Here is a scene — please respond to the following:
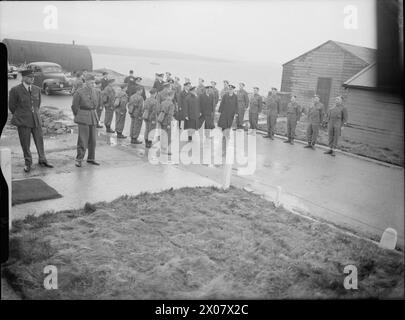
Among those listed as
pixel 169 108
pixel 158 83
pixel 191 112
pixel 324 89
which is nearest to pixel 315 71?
pixel 324 89

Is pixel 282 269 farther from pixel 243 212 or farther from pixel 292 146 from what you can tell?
pixel 292 146

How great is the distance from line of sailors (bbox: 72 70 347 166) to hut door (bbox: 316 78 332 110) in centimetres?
85

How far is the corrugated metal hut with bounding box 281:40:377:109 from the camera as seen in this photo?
1100cm

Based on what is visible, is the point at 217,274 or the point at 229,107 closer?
the point at 217,274

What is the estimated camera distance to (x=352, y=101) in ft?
32.9

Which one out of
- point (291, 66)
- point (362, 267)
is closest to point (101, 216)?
point (362, 267)

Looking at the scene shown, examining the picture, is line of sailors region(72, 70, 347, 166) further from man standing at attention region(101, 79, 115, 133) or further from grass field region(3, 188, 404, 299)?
grass field region(3, 188, 404, 299)

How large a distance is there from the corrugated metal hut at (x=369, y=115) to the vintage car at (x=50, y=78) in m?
8.38

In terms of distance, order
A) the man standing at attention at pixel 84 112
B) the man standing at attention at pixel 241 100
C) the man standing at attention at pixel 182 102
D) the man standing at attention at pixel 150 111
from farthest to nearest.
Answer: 1. the man standing at attention at pixel 241 100
2. the man standing at attention at pixel 182 102
3. the man standing at attention at pixel 150 111
4. the man standing at attention at pixel 84 112

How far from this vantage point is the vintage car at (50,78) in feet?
37.9

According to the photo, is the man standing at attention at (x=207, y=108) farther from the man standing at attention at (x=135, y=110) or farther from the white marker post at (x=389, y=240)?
the white marker post at (x=389, y=240)

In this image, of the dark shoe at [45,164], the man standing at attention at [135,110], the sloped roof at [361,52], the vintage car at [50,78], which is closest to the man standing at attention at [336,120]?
the sloped roof at [361,52]
